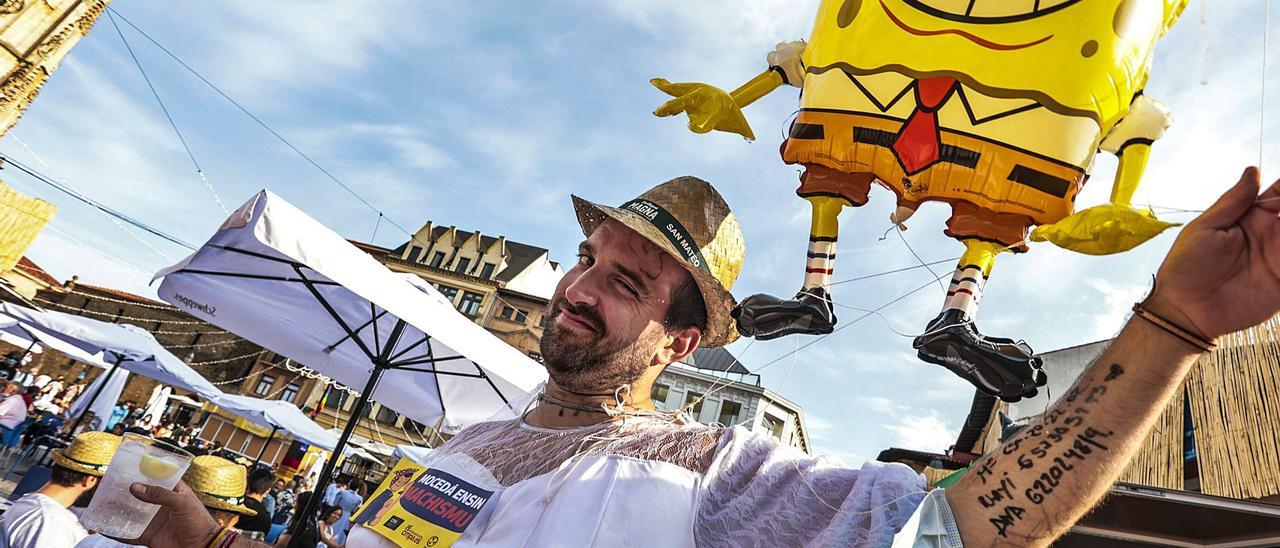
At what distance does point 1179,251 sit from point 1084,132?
713 millimetres

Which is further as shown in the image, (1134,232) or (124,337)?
(124,337)

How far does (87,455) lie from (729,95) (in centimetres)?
419

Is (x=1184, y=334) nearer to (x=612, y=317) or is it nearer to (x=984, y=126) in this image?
(x=984, y=126)

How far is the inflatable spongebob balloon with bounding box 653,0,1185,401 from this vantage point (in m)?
1.46

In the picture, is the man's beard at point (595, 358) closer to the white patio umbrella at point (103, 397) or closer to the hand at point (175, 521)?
the hand at point (175, 521)

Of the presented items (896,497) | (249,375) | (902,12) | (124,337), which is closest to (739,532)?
(896,497)

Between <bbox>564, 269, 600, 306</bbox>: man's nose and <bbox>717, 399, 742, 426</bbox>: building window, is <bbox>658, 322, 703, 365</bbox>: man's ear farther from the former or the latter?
<bbox>717, 399, 742, 426</bbox>: building window

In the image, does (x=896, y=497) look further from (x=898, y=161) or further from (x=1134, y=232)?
(x=898, y=161)

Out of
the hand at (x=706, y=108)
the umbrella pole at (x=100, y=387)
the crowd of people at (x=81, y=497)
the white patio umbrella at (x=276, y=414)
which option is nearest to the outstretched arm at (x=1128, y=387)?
the hand at (x=706, y=108)

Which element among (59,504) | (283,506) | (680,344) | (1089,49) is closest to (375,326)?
(59,504)

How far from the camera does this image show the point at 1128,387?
37.0 inches

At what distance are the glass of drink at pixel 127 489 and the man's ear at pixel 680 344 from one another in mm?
1756

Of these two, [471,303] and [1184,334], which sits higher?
[471,303]

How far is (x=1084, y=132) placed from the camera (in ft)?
4.84
